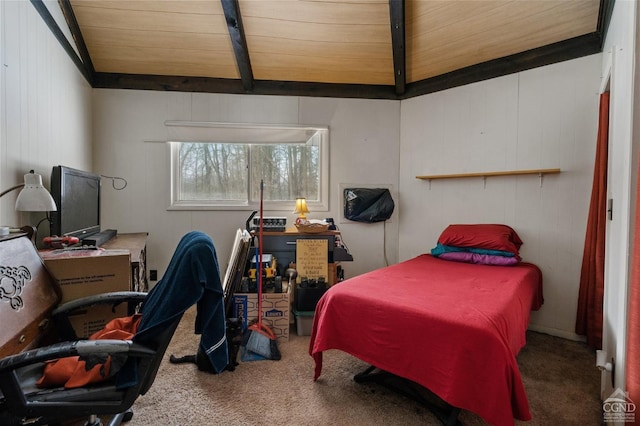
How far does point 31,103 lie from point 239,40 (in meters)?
1.74

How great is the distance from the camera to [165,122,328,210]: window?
342cm

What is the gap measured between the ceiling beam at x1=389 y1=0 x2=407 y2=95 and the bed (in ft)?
7.58

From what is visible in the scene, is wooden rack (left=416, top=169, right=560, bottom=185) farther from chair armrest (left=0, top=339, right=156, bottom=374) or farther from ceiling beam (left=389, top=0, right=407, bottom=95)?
chair armrest (left=0, top=339, right=156, bottom=374)

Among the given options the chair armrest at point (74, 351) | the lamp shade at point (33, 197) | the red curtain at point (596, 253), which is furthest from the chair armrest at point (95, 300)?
the red curtain at point (596, 253)

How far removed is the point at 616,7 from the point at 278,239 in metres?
3.02

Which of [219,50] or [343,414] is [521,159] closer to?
[343,414]

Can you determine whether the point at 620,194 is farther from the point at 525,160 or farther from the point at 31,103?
the point at 31,103

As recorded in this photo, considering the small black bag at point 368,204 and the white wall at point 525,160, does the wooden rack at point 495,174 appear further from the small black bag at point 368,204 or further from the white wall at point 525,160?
the small black bag at point 368,204

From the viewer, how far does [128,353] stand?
103 cm

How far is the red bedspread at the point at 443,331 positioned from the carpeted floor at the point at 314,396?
227 millimetres

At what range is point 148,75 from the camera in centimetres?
329

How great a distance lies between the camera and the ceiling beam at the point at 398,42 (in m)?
2.70

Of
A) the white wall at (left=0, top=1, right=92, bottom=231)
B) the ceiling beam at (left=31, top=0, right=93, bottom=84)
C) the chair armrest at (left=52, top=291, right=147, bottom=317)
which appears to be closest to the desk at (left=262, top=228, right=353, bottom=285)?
the chair armrest at (left=52, top=291, right=147, bottom=317)

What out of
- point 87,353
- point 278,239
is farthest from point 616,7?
point 87,353
